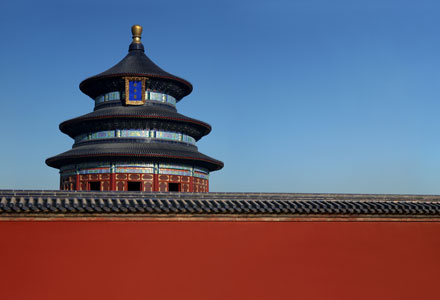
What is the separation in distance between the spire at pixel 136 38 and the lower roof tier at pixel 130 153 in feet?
20.7

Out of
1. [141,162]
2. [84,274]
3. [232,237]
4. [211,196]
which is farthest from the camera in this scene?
[141,162]

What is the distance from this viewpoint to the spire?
82.7 feet

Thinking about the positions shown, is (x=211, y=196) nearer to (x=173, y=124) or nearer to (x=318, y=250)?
(x=318, y=250)

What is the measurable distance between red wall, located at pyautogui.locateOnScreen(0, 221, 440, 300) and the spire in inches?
607

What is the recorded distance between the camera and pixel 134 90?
22344mm

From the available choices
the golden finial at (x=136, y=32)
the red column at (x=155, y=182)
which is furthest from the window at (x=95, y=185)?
the golden finial at (x=136, y=32)

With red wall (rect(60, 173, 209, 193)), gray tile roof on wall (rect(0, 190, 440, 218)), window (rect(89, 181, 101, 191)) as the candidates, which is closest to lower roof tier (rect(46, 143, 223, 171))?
red wall (rect(60, 173, 209, 193))

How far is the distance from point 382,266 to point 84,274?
761 cm

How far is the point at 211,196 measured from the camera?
13.0m

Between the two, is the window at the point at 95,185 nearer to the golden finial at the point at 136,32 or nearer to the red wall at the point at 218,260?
the golden finial at the point at 136,32

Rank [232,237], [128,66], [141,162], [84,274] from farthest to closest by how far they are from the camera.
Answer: [128,66], [141,162], [232,237], [84,274]

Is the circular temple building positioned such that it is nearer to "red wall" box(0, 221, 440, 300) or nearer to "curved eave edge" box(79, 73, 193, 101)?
"curved eave edge" box(79, 73, 193, 101)

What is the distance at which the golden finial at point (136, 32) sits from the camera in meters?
25.2

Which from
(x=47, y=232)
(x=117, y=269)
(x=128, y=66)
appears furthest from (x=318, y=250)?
(x=128, y=66)
